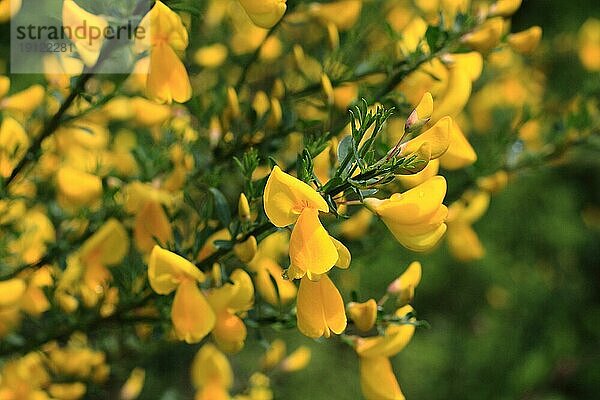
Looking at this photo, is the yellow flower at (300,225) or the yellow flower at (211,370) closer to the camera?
the yellow flower at (300,225)

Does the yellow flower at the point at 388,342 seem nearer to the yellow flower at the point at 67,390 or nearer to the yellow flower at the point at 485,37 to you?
the yellow flower at the point at 485,37

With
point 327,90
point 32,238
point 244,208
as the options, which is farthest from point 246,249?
point 32,238

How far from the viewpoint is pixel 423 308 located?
8.40ft

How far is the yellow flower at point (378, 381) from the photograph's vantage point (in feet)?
2.89

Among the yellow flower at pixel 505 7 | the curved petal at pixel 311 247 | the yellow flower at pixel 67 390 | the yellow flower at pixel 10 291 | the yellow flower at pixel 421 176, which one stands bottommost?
the yellow flower at pixel 67 390

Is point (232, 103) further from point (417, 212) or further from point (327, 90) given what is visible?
point (417, 212)

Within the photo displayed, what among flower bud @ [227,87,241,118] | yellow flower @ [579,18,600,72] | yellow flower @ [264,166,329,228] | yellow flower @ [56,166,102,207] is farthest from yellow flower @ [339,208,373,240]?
yellow flower @ [579,18,600,72]

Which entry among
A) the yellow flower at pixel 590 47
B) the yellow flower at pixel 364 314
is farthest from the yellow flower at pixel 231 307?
the yellow flower at pixel 590 47

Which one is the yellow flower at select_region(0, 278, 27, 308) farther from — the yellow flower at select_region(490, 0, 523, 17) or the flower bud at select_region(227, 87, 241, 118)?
the yellow flower at select_region(490, 0, 523, 17)

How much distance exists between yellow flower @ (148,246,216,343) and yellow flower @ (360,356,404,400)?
19 cm

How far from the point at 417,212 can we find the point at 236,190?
27.8 inches

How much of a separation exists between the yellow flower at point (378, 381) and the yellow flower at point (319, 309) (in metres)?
0.16

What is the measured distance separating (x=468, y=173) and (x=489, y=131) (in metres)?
1.41

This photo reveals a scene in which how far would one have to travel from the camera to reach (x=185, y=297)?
84 cm
